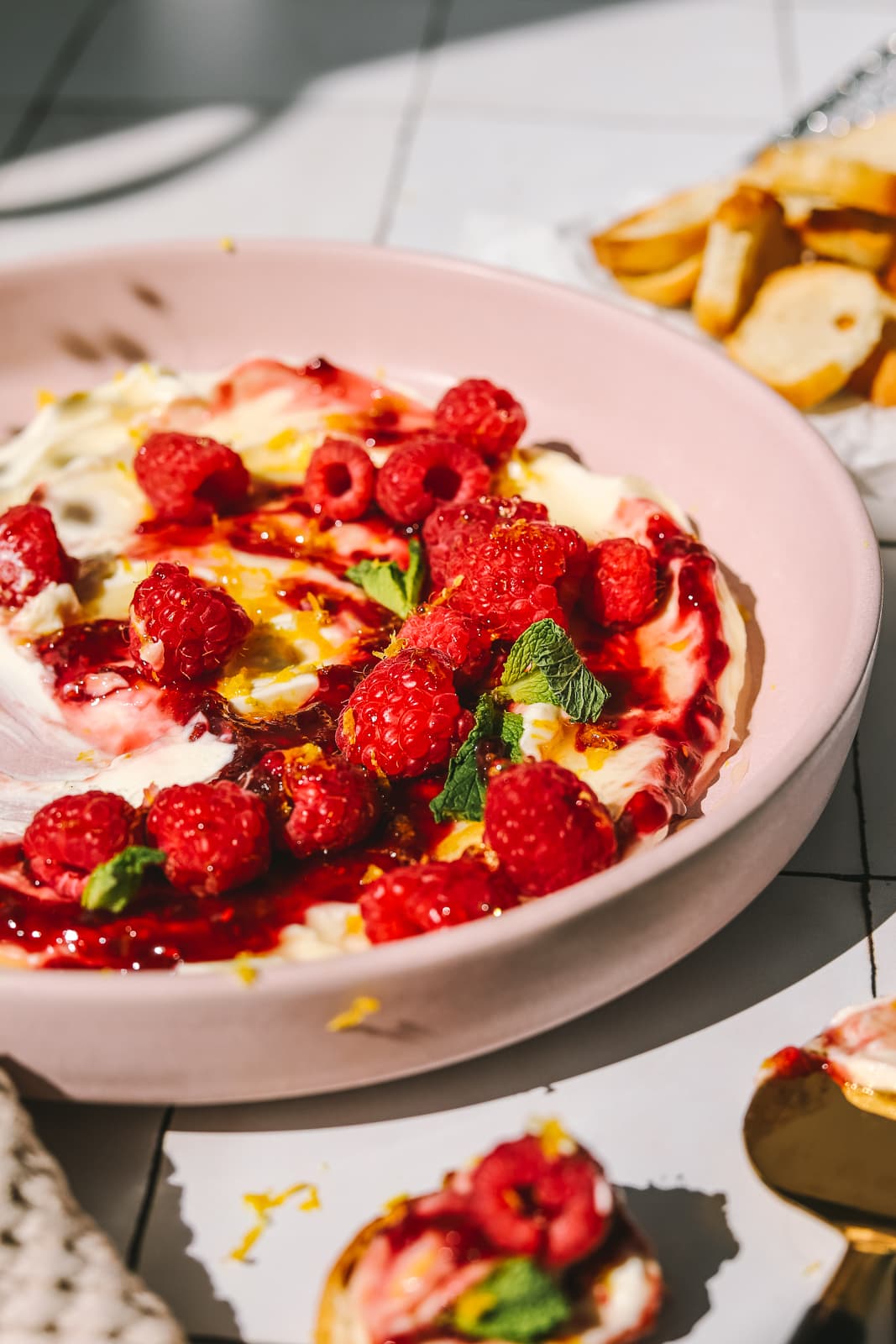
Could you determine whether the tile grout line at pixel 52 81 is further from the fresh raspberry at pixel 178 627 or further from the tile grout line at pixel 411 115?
the fresh raspberry at pixel 178 627

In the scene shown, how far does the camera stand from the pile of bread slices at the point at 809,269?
199 cm

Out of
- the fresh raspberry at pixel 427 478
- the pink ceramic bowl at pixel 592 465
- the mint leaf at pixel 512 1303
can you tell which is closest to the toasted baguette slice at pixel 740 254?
the pink ceramic bowl at pixel 592 465

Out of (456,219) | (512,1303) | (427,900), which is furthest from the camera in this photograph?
(456,219)

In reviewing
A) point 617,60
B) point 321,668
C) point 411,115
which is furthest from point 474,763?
point 617,60

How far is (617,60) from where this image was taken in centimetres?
316

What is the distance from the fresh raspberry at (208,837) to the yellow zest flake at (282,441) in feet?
2.43

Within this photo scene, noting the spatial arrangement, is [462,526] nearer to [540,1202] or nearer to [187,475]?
[187,475]

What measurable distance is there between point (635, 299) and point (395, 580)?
101 cm

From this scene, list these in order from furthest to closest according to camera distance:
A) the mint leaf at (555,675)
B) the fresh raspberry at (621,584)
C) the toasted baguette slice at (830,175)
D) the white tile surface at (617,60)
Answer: the white tile surface at (617,60) < the toasted baguette slice at (830,175) < the fresh raspberry at (621,584) < the mint leaf at (555,675)

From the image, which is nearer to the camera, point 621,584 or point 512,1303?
point 512,1303

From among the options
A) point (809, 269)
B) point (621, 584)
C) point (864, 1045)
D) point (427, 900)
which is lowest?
point (864, 1045)

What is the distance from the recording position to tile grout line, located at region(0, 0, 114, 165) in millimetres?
2885

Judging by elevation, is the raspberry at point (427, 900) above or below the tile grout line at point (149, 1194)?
above

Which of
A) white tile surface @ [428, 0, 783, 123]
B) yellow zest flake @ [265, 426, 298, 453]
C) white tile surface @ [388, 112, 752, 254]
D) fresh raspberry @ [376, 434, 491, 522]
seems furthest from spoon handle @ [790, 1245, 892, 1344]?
white tile surface @ [428, 0, 783, 123]
